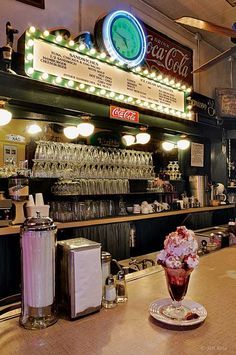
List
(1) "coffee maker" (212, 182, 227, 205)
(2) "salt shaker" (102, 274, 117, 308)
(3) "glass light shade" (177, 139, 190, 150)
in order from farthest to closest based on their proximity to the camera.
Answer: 1. (1) "coffee maker" (212, 182, 227, 205)
2. (3) "glass light shade" (177, 139, 190, 150)
3. (2) "salt shaker" (102, 274, 117, 308)

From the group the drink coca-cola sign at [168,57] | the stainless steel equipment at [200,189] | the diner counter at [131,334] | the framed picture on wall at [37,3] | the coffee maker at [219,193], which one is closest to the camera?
the diner counter at [131,334]

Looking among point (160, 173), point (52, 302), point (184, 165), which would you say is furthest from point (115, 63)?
point (52, 302)

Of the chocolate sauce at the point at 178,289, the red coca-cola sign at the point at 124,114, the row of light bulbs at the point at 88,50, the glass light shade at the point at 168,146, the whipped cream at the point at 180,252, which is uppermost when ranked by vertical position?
the row of light bulbs at the point at 88,50

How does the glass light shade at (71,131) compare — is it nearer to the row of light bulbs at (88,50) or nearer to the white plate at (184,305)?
the row of light bulbs at (88,50)

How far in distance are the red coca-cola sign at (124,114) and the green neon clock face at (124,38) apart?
562 millimetres

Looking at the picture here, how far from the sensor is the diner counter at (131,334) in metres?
1.07

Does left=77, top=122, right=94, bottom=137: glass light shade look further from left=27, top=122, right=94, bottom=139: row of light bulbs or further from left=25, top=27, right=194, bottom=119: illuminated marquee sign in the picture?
left=25, top=27, right=194, bottom=119: illuminated marquee sign

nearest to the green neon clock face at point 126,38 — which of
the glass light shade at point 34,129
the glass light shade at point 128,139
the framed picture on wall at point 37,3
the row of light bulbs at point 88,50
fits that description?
the row of light bulbs at point 88,50

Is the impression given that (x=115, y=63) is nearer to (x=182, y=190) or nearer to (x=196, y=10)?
(x=196, y=10)

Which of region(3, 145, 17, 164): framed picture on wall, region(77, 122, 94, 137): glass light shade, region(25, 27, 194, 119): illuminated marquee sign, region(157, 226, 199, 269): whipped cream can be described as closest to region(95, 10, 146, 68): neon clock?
region(25, 27, 194, 119): illuminated marquee sign

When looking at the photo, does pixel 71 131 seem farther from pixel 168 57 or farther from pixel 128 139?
pixel 168 57

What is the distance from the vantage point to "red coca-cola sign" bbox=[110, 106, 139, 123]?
11.7ft

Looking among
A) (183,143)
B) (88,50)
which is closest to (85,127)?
(88,50)

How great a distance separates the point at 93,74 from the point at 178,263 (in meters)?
2.57
